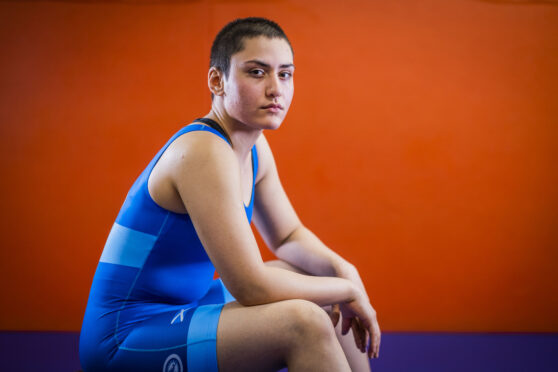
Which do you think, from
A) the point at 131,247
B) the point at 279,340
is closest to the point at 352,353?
the point at 279,340

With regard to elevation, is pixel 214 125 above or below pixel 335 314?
above

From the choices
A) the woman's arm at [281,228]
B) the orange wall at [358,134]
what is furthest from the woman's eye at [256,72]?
the orange wall at [358,134]

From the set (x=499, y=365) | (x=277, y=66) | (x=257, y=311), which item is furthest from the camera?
(x=499, y=365)

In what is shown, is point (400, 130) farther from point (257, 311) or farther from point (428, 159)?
point (257, 311)

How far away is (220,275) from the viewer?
865mm

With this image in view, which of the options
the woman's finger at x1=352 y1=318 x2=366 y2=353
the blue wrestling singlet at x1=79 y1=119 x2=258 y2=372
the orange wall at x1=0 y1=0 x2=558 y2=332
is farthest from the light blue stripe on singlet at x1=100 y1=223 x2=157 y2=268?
the orange wall at x1=0 y1=0 x2=558 y2=332

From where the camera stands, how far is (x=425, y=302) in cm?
204

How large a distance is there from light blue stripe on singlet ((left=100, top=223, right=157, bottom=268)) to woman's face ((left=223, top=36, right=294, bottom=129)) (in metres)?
0.34

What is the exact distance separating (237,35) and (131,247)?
0.53 meters

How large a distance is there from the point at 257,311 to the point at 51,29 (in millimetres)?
1737

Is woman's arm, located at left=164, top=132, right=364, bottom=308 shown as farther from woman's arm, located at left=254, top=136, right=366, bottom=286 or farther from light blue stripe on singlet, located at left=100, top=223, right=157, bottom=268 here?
woman's arm, located at left=254, top=136, right=366, bottom=286

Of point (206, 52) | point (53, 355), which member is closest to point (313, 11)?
point (206, 52)

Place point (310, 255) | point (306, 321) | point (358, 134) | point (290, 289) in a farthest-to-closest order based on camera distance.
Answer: point (358, 134)
point (310, 255)
point (290, 289)
point (306, 321)

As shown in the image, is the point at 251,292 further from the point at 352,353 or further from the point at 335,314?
the point at 352,353
